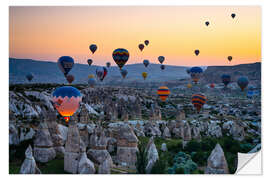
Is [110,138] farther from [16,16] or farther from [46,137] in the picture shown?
[16,16]

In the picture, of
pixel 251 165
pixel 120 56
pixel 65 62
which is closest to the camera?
→ pixel 251 165

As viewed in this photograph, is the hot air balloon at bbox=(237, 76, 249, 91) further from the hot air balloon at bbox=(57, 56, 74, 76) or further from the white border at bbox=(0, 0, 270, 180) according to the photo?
the white border at bbox=(0, 0, 270, 180)

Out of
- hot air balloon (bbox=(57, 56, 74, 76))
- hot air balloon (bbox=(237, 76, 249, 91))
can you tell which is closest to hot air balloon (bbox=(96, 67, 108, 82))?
hot air balloon (bbox=(237, 76, 249, 91))

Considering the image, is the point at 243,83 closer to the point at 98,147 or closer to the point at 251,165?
the point at 98,147

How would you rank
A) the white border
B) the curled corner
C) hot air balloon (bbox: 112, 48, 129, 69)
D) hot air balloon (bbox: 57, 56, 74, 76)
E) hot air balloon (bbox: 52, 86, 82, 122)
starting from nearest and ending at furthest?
the white border < the curled corner < hot air balloon (bbox: 52, 86, 82, 122) < hot air balloon (bbox: 57, 56, 74, 76) < hot air balloon (bbox: 112, 48, 129, 69)

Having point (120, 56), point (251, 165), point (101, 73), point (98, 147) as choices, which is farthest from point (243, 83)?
point (251, 165)

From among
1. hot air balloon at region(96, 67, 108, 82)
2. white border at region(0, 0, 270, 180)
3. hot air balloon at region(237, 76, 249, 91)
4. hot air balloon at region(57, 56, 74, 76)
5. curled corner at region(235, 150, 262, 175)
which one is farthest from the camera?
hot air balloon at region(96, 67, 108, 82)
